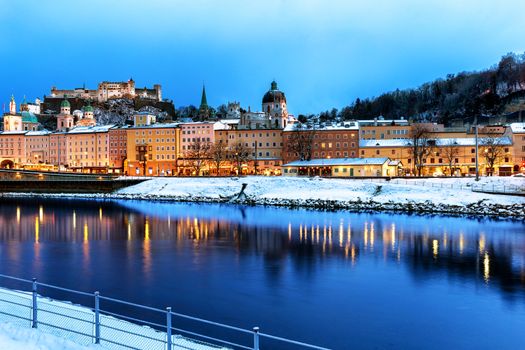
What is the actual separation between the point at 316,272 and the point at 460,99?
15212cm

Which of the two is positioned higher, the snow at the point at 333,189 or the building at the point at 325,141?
the building at the point at 325,141

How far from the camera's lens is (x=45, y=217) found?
52.1m

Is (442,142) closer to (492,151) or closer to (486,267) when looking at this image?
(492,151)

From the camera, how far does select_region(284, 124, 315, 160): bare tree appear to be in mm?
102875

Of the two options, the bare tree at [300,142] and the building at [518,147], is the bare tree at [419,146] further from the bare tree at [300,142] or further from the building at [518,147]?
the bare tree at [300,142]

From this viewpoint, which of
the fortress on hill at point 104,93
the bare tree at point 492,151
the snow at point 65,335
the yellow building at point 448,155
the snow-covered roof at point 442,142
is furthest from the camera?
the fortress on hill at point 104,93

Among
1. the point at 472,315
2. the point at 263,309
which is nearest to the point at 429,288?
the point at 472,315

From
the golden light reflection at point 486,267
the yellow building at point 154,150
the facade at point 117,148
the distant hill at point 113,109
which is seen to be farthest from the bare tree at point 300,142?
the distant hill at point 113,109

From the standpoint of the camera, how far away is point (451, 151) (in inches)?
3602

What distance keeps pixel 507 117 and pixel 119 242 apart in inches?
4572

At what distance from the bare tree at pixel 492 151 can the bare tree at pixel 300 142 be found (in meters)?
30.8

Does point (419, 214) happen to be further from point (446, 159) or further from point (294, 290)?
point (446, 159)

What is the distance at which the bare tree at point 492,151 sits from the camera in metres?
84.8

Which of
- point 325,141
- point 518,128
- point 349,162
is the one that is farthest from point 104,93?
point 518,128
